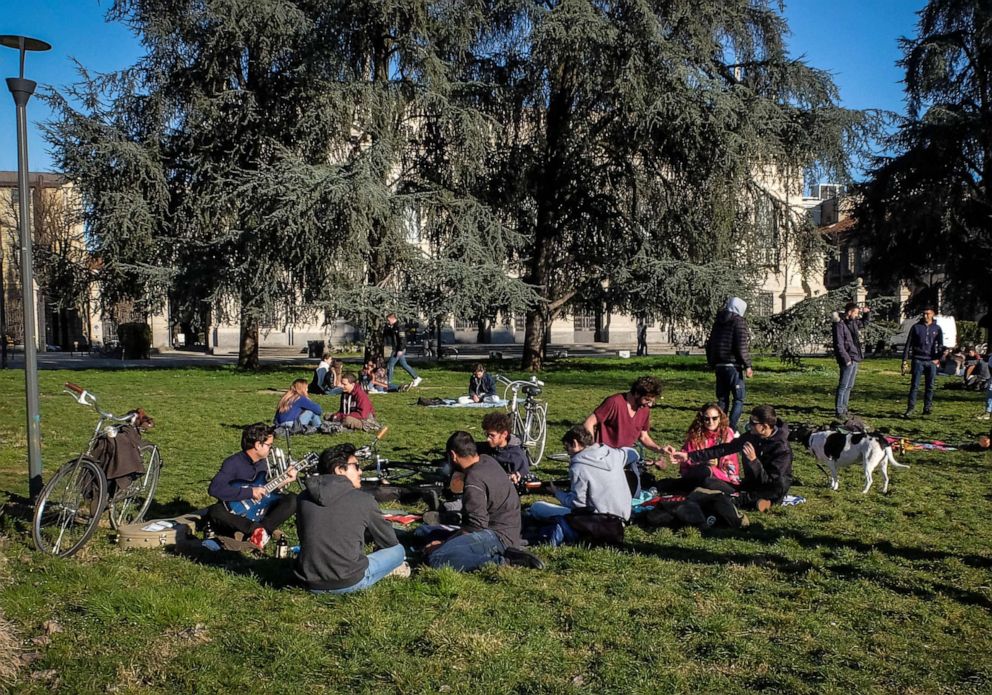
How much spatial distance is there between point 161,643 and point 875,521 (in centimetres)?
567

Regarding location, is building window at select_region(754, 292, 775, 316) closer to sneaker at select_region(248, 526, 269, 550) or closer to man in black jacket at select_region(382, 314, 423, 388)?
man in black jacket at select_region(382, 314, 423, 388)

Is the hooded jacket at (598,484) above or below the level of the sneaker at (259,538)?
above

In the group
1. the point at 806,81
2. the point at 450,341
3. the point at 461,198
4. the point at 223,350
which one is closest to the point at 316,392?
the point at 461,198

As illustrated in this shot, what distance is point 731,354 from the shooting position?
12203mm

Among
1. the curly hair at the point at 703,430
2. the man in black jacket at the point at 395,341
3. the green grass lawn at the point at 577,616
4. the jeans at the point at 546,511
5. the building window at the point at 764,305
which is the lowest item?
the green grass lawn at the point at 577,616

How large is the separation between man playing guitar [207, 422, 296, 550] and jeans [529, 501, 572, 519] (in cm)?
190

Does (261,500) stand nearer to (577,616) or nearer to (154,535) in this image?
(154,535)

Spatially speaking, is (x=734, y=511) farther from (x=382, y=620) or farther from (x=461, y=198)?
(x=461, y=198)

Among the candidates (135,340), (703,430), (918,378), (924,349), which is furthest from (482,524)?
(135,340)

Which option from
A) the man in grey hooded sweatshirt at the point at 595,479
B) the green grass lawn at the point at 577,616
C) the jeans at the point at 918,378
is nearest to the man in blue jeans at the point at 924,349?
the jeans at the point at 918,378

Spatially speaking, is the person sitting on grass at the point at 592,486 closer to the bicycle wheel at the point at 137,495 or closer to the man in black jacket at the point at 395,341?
the bicycle wheel at the point at 137,495

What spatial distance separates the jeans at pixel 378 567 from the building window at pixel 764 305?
19.3m

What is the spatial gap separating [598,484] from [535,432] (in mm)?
3977

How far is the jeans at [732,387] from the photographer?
472 inches
